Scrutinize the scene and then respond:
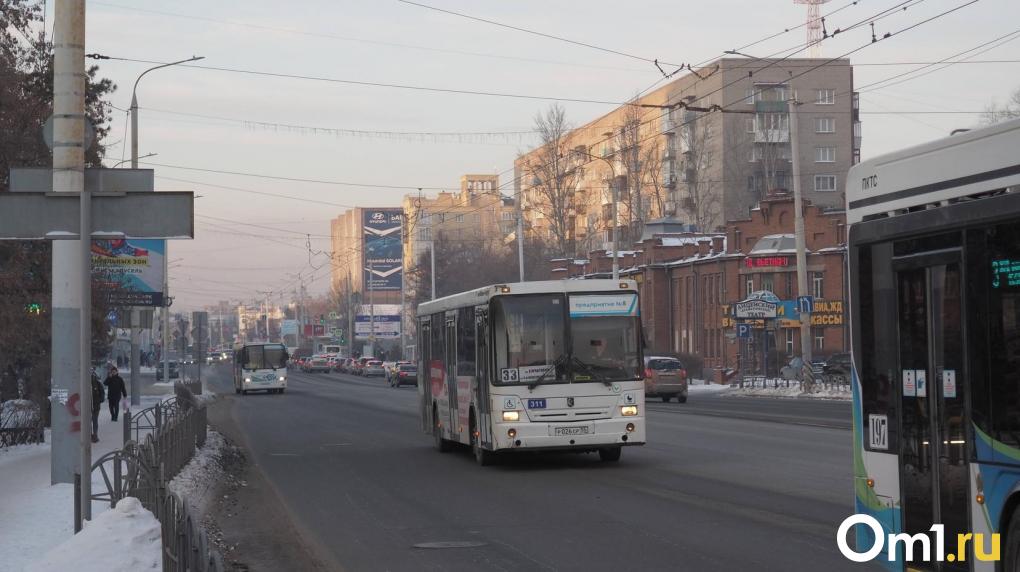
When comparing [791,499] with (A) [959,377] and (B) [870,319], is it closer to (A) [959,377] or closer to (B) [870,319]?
(B) [870,319]

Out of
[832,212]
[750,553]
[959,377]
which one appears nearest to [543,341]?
[750,553]

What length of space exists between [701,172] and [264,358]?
4393 cm

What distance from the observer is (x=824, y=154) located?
340 feet

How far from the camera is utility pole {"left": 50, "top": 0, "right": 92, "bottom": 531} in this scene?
10.5 meters

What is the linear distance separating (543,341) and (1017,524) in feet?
41.4

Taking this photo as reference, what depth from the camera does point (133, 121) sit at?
4675 centimetres

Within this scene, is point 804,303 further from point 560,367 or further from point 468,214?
point 468,214

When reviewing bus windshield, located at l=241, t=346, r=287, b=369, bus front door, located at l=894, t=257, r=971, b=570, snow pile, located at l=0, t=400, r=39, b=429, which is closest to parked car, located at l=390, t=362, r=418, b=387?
bus windshield, located at l=241, t=346, r=287, b=369

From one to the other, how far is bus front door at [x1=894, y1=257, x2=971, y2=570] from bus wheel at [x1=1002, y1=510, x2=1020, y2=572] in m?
0.42

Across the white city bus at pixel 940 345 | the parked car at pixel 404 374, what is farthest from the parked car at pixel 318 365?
the white city bus at pixel 940 345

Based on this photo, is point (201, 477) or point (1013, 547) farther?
point (201, 477)

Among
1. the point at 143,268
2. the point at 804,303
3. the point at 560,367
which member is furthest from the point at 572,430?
the point at 143,268

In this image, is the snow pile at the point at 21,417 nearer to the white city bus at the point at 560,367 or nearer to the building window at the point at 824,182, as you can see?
the white city bus at the point at 560,367

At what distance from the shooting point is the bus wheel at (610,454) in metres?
20.8
